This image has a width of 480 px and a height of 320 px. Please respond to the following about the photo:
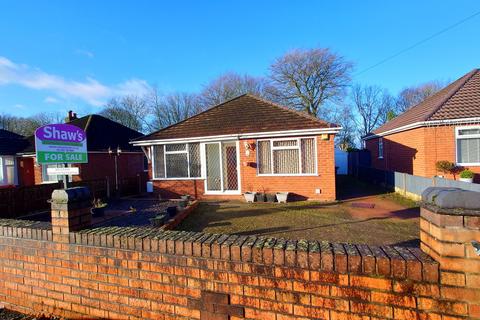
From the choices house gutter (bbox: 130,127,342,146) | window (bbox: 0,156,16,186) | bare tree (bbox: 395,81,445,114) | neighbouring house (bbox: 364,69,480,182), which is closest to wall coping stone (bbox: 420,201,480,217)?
house gutter (bbox: 130,127,342,146)

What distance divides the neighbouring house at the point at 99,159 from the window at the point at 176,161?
320 cm

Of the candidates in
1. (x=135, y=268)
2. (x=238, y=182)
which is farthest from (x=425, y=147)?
(x=135, y=268)

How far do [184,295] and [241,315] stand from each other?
0.55 metres

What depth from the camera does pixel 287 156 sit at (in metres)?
10.5

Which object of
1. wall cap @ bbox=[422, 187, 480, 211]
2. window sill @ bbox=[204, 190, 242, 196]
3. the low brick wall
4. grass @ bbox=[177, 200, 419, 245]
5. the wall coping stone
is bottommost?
grass @ bbox=[177, 200, 419, 245]

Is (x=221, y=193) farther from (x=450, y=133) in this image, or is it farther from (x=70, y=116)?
(x=70, y=116)

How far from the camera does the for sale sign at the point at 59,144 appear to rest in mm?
4164

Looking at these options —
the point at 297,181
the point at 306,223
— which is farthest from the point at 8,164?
the point at 306,223

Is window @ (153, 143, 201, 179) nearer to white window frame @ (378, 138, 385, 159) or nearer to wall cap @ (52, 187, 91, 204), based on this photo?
wall cap @ (52, 187, 91, 204)

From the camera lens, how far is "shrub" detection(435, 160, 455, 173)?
34.0 feet

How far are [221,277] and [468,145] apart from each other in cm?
1270

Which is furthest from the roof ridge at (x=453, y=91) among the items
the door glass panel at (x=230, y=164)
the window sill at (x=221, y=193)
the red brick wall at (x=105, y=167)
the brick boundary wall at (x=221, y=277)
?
the red brick wall at (x=105, y=167)

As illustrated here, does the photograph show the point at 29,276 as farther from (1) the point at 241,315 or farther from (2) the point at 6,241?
(1) the point at 241,315

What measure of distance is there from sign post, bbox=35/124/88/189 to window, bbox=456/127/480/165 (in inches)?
521
